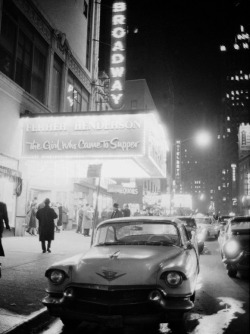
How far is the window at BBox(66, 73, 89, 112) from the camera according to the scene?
2275 centimetres

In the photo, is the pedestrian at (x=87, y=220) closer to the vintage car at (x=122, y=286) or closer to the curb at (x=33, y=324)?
the curb at (x=33, y=324)

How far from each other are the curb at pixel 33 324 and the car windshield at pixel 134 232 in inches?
52.1

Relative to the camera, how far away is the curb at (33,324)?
4750 mm

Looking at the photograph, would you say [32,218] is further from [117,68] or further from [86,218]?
[117,68]

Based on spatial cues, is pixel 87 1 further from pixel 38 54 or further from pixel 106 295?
pixel 106 295

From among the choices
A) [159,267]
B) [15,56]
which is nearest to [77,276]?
[159,267]

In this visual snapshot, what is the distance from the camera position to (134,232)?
242 inches

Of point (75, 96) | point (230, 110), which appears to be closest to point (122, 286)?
point (75, 96)

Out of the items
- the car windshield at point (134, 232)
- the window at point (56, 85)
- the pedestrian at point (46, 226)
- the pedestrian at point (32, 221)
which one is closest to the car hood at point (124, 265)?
the car windshield at point (134, 232)

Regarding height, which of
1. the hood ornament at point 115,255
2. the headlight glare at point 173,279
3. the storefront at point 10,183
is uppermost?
the storefront at point 10,183

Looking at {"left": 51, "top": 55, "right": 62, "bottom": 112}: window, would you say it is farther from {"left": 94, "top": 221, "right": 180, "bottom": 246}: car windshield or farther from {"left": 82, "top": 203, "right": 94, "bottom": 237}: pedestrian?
{"left": 94, "top": 221, "right": 180, "bottom": 246}: car windshield

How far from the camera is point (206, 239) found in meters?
21.0

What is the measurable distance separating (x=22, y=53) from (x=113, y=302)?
1521 cm

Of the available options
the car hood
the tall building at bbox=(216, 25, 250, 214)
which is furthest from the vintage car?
the tall building at bbox=(216, 25, 250, 214)
